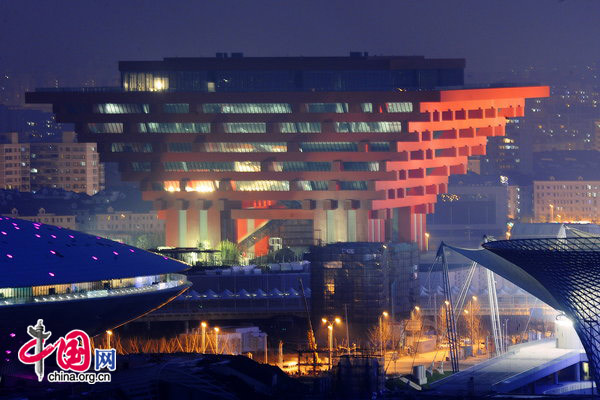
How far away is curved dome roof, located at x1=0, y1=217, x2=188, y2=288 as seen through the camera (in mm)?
127938

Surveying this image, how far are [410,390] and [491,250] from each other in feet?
29.3

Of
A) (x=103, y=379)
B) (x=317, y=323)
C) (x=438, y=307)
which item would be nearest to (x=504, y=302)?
(x=438, y=307)

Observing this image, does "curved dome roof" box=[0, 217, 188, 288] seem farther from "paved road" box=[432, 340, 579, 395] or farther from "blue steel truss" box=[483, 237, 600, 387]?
"blue steel truss" box=[483, 237, 600, 387]

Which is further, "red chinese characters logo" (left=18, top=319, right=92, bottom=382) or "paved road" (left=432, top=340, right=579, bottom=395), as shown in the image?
"paved road" (left=432, top=340, right=579, bottom=395)

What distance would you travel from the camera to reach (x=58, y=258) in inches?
5133

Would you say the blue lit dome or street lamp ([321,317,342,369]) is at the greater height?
the blue lit dome

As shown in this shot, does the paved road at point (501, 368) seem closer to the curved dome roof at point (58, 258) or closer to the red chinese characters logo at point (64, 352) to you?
the curved dome roof at point (58, 258)

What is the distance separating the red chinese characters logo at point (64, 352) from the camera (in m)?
114

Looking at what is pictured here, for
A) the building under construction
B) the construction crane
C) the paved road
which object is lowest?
the paved road

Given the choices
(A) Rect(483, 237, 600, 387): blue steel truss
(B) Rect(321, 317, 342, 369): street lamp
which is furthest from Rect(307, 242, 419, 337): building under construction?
(A) Rect(483, 237, 600, 387): blue steel truss

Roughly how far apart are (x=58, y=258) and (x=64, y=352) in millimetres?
17311

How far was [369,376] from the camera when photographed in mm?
125062

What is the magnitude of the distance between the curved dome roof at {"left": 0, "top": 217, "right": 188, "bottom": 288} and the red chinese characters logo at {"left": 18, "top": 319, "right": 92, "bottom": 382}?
857 cm

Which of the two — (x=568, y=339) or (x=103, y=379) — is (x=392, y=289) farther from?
(x=103, y=379)
